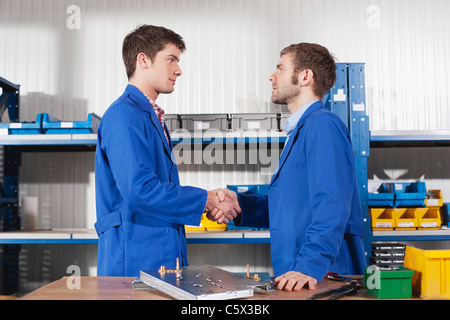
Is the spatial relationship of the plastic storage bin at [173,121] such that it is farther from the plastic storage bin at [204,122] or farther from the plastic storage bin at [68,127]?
the plastic storage bin at [68,127]

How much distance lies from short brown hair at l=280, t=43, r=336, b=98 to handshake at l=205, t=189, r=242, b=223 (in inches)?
25.6

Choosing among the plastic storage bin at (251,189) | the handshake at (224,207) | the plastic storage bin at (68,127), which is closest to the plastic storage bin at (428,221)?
the plastic storage bin at (251,189)

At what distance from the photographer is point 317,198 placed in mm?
1443

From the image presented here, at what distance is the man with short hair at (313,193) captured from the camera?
133 centimetres

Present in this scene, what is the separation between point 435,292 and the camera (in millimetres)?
1063

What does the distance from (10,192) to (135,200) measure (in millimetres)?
2968

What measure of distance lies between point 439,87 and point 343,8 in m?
1.26

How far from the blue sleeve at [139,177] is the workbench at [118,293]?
35 centimetres

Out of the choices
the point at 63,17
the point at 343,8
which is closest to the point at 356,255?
the point at 343,8

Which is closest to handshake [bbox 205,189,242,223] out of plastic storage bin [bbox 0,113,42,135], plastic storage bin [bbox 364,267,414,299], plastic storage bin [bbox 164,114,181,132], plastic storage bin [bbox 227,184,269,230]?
plastic storage bin [bbox 364,267,414,299]

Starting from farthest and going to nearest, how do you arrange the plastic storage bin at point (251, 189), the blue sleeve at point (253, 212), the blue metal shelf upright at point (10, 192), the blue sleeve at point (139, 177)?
1. the blue metal shelf upright at point (10, 192)
2. the plastic storage bin at point (251, 189)
3. the blue sleeve at point (253, 212)
4. the blue sleeve at point (139, 177)

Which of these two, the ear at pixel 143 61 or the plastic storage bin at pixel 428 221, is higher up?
the ear at pixel 143 61

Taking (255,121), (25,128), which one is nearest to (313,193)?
(255,121)

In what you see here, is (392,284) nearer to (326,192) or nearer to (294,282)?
(294,282)
